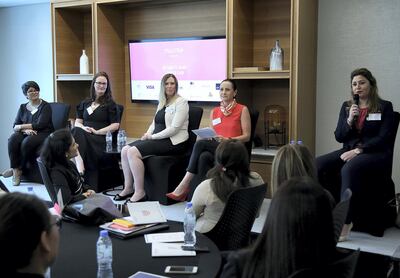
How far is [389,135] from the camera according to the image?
13.0 feet

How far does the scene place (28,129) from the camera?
5.82 meters

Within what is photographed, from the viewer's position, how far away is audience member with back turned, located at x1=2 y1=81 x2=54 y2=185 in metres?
5.81

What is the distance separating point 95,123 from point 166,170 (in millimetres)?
1157

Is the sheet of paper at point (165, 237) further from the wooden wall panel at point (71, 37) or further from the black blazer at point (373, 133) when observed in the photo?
the wooden wall panel at point (71, 37)

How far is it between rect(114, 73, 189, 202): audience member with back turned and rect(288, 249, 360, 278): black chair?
3.51 meters

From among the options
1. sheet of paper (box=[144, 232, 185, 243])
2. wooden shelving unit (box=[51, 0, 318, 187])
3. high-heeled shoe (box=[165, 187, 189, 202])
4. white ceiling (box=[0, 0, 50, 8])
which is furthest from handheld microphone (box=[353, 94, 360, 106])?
white ceiling (box=[0, 0, 50, 8])

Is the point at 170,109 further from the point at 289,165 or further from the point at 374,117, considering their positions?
the point at 289,165

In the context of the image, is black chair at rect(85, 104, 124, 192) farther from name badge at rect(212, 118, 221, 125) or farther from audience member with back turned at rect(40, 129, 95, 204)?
audience member with back turned at rect(40, 129, 95, 204)

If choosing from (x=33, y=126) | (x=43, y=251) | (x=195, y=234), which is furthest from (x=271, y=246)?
(x=33, y=126)

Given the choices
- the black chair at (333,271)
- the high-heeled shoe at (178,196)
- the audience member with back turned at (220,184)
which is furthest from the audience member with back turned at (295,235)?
the high-heeled shoe at (178,196)

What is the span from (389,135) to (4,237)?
3.45 meters

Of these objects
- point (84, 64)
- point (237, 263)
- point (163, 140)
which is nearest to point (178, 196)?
point (163, 140)

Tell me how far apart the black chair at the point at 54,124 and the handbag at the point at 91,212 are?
3.43 metres

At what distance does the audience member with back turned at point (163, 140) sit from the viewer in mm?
4969
